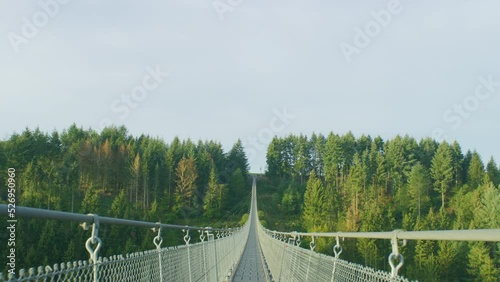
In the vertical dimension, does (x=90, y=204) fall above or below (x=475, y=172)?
below

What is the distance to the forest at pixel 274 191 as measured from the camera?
40.8 m

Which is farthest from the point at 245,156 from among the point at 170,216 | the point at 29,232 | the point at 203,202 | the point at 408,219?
the point at 29,232

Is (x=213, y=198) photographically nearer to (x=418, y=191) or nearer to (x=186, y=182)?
(x=186, y=182)

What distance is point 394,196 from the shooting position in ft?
241

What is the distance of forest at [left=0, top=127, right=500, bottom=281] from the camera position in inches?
1604

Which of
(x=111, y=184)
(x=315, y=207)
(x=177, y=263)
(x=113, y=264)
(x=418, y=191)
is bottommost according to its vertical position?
(x=177, y=263)

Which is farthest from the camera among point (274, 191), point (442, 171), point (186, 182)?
point (274, 191)

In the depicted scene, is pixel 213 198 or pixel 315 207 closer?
pixel 315 207

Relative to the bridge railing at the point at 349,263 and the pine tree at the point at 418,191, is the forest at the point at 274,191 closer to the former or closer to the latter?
→ the pine tree at the point at 418,191

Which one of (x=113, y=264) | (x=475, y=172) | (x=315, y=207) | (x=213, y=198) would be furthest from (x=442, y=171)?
(x=113, y=264)

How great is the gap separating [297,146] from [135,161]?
161ft

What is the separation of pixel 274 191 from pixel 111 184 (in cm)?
4540

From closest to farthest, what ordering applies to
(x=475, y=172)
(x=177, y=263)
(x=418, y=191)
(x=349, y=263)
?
(x=349, y=263), (x=177, y=263), (x=418, y=191), (x=475, y=172)

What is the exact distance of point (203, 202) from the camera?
74.0 meters
